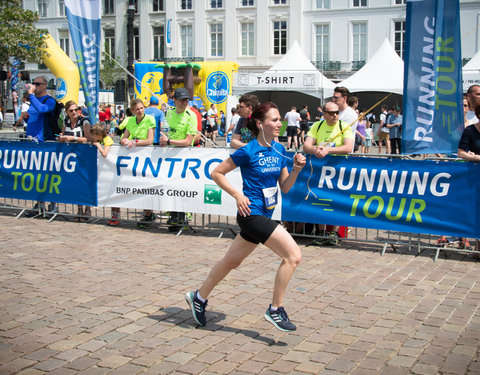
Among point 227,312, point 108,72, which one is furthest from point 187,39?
point 227,312

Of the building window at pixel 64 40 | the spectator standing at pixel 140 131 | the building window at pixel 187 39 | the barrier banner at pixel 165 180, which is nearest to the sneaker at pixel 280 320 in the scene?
the barrier banner at pixel 165 180

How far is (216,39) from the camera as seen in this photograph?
52.8 metres

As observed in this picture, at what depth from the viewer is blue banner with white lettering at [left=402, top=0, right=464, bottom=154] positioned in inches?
308

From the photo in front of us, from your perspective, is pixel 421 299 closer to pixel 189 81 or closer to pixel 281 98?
pixel 189 81

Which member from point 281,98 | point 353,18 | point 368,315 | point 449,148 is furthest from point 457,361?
point 353,18

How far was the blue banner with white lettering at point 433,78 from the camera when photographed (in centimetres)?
783

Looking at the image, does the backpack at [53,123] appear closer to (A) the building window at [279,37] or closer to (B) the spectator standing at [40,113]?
(B) the spectator standing at [40,113]

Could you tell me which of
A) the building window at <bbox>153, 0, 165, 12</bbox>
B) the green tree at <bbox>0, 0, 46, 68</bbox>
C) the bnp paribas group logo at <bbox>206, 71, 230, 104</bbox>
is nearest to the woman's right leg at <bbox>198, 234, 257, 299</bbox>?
the green tree at <bbox>0, 0, 46, 68</bbox>

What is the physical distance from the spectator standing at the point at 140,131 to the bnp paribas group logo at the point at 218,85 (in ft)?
88.7

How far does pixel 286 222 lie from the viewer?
29.8 feet

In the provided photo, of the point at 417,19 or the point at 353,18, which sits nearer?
the point at 417,19

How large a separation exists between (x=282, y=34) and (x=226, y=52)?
5215 mm

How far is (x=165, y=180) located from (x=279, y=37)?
43.0m

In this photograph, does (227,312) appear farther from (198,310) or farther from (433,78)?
(433,78)
